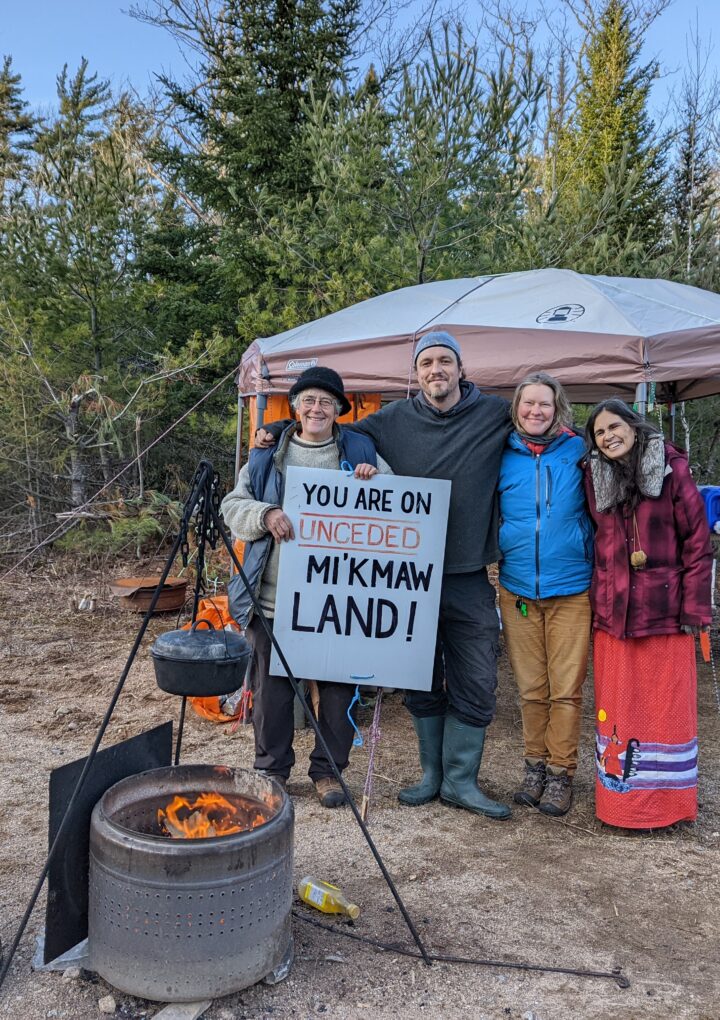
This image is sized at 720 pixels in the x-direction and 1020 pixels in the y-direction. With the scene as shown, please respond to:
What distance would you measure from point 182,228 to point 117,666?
291 inches

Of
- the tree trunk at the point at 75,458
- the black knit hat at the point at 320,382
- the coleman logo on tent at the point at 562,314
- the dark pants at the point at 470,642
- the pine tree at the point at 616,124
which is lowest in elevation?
the dark pants at the point at 470,642

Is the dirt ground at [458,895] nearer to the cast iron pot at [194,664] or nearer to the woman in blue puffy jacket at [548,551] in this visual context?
the woman in blue puffy jacket at [548,551]

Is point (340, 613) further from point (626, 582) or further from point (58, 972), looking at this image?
point (58, 972)

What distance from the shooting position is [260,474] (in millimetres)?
3781

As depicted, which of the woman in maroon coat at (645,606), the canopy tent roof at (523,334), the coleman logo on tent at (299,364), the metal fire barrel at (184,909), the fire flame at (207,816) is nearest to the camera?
the metal fire barrel at (184,909)

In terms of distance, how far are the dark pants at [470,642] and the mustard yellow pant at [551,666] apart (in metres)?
0.14

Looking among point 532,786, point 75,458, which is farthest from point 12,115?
point 532,786

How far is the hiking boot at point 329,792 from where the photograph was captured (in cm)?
392

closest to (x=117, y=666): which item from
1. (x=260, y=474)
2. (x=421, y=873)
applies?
(x=260, y=474)

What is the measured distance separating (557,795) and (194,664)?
223 centimetres

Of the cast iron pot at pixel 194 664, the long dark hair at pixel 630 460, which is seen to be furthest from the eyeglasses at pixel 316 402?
the cast iron pot at pixel 194 664

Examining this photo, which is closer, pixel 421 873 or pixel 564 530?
pixel 421 873

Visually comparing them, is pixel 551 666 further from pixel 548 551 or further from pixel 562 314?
pixel 562 314

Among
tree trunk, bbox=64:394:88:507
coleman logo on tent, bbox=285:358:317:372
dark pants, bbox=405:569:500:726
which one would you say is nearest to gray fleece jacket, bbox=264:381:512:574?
dark pants, bbox=405:569:500:726
